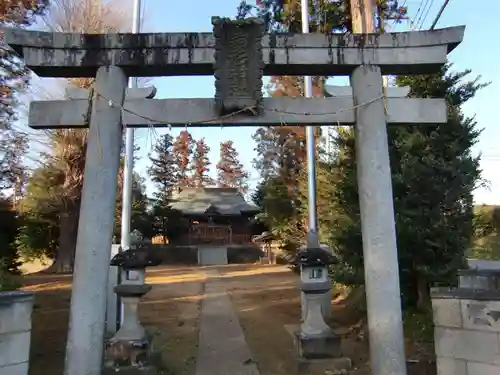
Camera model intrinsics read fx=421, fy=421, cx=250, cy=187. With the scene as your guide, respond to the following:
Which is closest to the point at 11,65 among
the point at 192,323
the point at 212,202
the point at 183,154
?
the point at 192,323

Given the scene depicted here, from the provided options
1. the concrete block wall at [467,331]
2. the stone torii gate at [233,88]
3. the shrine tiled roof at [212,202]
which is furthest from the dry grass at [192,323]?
the shrine tiled roof at [212,202]

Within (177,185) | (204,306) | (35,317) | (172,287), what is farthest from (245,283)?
(177,185)

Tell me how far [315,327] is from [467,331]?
280 centimetres

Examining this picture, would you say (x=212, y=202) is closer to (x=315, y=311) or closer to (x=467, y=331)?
(x=315, y=311)

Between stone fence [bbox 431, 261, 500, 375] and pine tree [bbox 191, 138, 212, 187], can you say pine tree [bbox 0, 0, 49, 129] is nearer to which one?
stone fence [bbox 431, 261, 500, 375]

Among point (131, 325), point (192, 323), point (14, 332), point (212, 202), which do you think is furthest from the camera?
point (212, 202)

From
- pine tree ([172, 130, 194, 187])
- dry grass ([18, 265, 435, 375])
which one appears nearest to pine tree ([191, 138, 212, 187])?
pine tree ([172, 130, 194, 187])

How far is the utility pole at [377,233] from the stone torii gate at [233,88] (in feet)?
0.04

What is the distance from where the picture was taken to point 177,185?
51031mm

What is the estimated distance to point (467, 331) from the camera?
445 centimetres

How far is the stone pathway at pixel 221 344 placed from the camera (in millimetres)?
6633

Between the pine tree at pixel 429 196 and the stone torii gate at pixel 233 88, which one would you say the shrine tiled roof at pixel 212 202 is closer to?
the pine tree at pixel 429 196

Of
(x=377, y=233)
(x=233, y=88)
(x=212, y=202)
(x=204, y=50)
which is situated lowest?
(x=377, y=233)

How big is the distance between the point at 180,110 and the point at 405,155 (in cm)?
467
